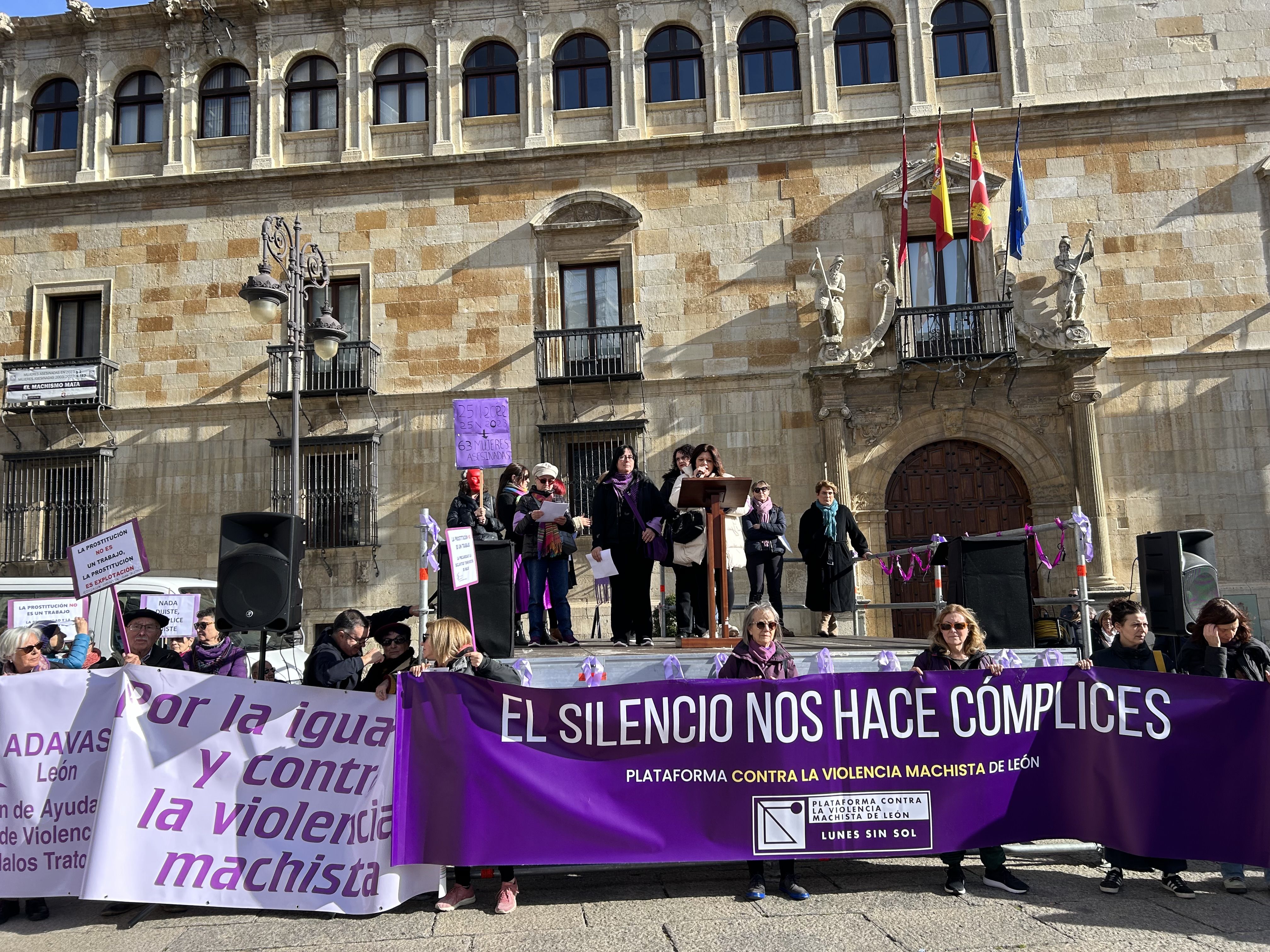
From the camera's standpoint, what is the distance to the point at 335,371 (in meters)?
17.3

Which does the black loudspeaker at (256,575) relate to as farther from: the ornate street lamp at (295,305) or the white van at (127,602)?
the white van at (127,602)

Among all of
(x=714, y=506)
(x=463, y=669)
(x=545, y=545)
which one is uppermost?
(x=714, y=506)

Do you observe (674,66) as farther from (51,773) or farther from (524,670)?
A: (51,773)

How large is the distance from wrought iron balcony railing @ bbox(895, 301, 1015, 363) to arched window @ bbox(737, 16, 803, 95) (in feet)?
15.8

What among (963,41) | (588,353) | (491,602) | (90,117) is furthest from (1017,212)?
(90,117)

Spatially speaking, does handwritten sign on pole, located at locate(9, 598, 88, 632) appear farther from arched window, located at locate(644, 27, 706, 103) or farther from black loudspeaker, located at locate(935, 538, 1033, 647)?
arched window, located at locate(644, 27, 706, 103)

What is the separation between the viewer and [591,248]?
1734 cm

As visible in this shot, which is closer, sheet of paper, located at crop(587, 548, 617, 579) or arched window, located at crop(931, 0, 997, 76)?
sheet of paper, located at crop(587, 548, 617, 579)

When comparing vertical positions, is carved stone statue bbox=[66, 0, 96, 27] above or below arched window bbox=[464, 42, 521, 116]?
above

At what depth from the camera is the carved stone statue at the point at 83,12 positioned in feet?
60.6

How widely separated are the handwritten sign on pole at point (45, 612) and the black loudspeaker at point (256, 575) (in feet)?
19.2

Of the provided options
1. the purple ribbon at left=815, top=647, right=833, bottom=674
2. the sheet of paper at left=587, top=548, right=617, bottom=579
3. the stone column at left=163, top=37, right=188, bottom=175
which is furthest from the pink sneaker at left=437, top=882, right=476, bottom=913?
the stone column at left=163, top=37, right=188, bottom=175

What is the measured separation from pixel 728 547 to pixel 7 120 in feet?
58.0

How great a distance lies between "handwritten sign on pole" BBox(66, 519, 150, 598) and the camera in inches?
270
